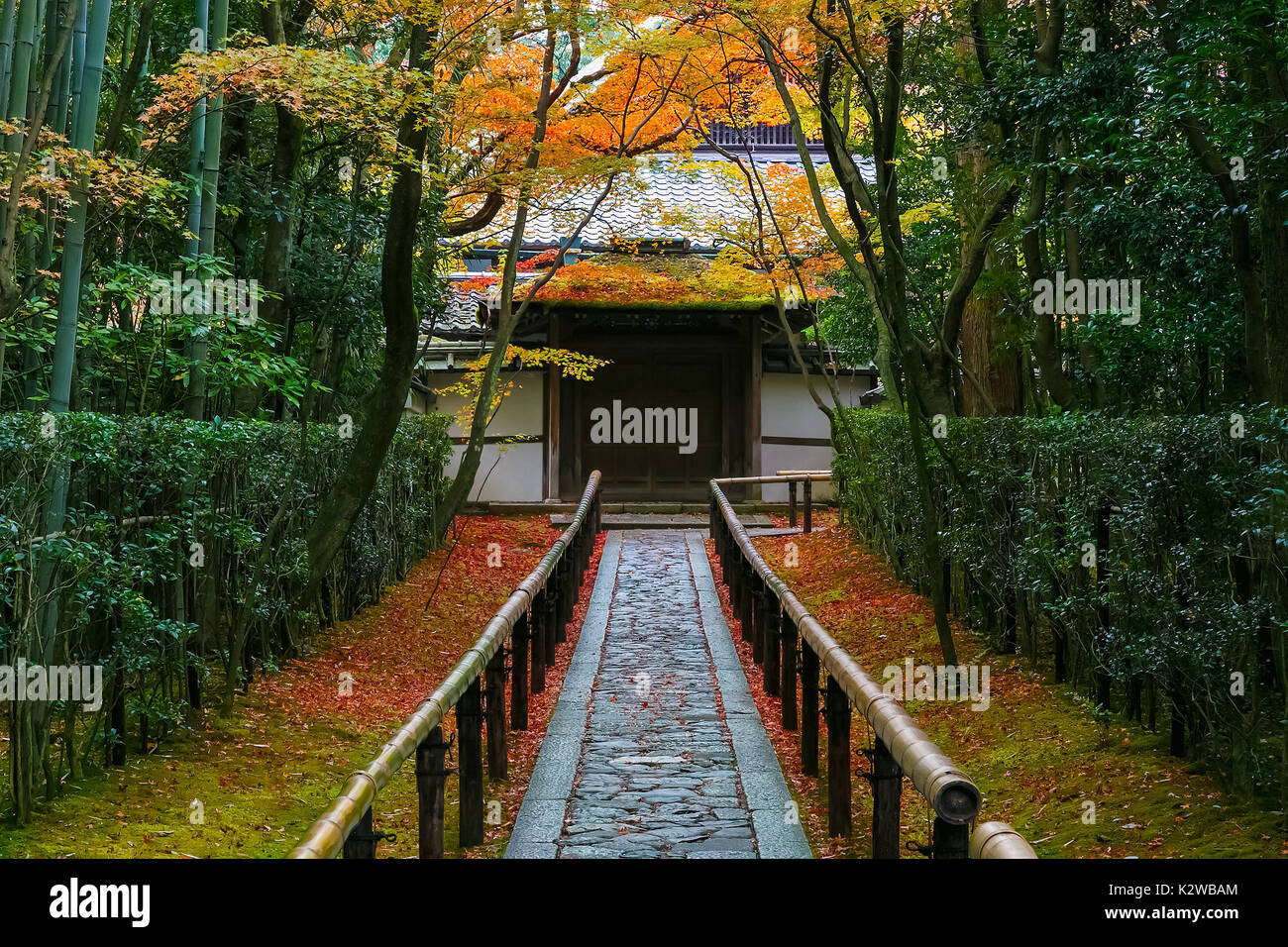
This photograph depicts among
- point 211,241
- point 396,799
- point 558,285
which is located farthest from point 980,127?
point 558,285

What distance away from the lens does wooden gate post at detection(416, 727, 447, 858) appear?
4430mm

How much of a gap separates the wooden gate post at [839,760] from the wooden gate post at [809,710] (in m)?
0.88

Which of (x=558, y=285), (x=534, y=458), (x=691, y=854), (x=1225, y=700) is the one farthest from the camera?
(x=534, y=458)

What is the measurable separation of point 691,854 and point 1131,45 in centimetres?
571

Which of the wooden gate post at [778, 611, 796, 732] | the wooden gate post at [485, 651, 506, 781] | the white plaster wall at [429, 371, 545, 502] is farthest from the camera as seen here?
the white plaster wall at [429, 371, 545, 502]

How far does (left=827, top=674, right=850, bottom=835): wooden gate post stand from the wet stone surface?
0.43 metres

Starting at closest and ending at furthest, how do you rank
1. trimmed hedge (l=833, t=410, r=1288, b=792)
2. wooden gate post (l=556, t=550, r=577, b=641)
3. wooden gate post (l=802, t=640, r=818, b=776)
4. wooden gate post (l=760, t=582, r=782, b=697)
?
1. trimmed hedge (l=833, t=410, r=1288, b=792)
2. wooden gate post (l=802, t=640, r=818, b=776)
3. wooden gate post (l=760, t=582, r=782, b=697)
4. wooden gate post (l=556, t=550, r=577, b=641)

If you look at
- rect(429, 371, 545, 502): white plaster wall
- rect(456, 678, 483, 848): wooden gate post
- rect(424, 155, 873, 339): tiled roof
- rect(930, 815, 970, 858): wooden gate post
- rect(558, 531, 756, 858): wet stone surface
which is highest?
rect(424, 155, 873, 339): tiled roof

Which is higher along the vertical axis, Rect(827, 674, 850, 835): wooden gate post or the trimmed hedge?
the trimmed hedge

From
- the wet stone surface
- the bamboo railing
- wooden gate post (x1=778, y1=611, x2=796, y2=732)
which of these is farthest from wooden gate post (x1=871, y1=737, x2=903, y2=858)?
wooden gate post (x1=778, y1=611, x2=796, y2=732)

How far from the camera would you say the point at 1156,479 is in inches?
220

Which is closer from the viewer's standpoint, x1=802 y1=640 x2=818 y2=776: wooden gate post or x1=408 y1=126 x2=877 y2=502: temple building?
x1=802 y1=640 x2=818 y2=776: wooden gate post

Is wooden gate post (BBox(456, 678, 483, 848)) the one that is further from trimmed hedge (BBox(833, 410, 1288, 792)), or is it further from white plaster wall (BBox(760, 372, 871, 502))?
white plaster wall (BBox(760, 372, 871, 502))

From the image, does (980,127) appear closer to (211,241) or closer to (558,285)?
(211,241)
